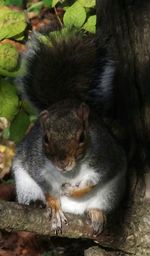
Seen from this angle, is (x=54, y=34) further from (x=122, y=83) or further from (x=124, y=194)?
(x=124, y=194)

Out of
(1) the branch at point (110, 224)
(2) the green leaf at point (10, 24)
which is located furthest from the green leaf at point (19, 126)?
(1) the branch at point (110, 224)

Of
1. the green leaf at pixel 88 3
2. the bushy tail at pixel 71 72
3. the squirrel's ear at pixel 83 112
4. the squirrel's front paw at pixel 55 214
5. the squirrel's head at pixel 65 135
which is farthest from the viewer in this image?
the green leaf at pixel 88 3

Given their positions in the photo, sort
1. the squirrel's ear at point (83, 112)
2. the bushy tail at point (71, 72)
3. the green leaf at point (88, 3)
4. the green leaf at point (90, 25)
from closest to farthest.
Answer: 1. the squirrel's ear at point (83, 112)
2. the bushy tail at point (71, 72)
3. the green leaf at point (90, 25)
4. the green leaf at point (88, 3)

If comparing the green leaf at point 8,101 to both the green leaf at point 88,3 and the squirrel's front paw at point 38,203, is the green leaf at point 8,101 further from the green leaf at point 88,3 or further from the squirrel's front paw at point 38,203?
the squirrel's front paw at point 38,203

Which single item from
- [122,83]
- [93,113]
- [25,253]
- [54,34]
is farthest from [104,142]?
[25,253]

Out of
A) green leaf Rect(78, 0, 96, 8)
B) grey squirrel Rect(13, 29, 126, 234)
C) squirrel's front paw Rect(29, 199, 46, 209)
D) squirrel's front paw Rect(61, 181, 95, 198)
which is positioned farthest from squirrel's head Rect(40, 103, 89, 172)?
green leaf Rect(78, 0, 96, 8)

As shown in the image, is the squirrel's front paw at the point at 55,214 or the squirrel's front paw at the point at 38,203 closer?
the squirrel's front paw at the point at 55,214
